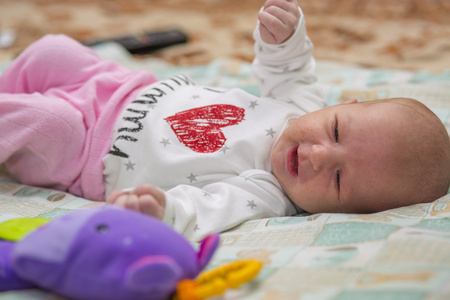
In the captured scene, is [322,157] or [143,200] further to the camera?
[322,157]

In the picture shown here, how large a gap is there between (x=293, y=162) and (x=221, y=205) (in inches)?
7.4

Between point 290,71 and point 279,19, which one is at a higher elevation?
point 279,19

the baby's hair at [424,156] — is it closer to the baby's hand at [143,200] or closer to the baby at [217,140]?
the baby at [217,140]

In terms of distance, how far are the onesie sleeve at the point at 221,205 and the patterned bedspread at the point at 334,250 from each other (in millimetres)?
31

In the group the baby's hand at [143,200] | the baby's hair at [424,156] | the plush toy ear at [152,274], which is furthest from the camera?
the baby's hair at [424,156]

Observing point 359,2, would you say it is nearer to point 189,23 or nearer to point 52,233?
point 189,23

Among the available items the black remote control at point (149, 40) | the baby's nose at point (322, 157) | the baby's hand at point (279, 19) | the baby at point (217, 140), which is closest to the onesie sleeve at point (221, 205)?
the baby at point (217, 140)

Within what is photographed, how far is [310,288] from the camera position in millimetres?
586

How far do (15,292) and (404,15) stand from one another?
85.0 inches

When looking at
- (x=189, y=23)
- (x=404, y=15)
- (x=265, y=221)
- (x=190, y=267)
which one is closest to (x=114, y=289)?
(x=190, y=267)

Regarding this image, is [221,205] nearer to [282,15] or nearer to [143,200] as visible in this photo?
[143,200]

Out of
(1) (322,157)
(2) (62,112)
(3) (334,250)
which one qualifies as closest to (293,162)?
(1) (322,157)

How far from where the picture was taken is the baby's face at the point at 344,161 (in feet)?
2.90

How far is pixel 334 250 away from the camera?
69cm
